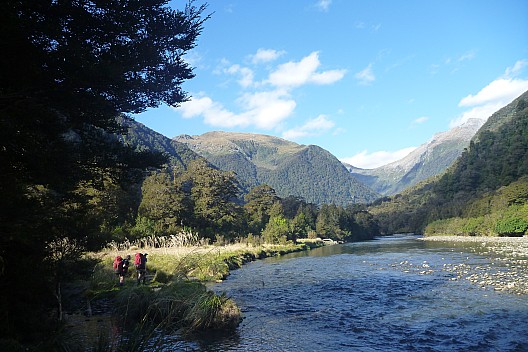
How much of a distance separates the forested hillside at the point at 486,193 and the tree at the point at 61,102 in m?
56.9

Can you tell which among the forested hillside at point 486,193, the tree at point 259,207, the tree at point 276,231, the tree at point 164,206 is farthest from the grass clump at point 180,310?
the forested hillside at point 486,193

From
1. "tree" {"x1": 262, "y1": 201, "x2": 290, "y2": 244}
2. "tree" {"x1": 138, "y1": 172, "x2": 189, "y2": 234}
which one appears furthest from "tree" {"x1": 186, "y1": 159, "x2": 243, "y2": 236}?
"tree" {"x1": 262, "y1": 201, "x2": 290, "y2": 244}

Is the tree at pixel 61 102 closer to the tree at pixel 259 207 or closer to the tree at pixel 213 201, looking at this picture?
the tree at pixel 213 201

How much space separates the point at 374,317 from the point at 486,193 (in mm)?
78117

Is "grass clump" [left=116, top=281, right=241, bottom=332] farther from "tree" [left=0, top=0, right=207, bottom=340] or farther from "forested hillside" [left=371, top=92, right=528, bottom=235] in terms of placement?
"forested hillside" [left=371, top=92, right=528, bottom=235]

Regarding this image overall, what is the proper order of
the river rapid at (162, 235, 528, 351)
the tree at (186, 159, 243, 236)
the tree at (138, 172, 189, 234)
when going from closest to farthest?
the river rapid at (162, 235, 528, 351), the tree at (138, 172, 189, 234), the tree at (186, 159, 243, 236)

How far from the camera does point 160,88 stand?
11.5 meters

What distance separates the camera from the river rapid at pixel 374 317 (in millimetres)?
8805

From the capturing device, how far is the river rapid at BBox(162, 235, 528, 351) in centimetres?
880

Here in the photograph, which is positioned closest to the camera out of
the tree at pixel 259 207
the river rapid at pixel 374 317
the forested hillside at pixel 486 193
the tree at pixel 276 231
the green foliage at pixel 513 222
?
the river rapid at pixel 374 317

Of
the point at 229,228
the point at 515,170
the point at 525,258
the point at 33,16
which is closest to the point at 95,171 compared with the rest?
the point at 33,16

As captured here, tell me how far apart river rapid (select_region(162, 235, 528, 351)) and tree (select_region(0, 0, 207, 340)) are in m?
3.94

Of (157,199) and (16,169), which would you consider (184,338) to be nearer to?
(16,169)

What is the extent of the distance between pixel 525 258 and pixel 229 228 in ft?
112
